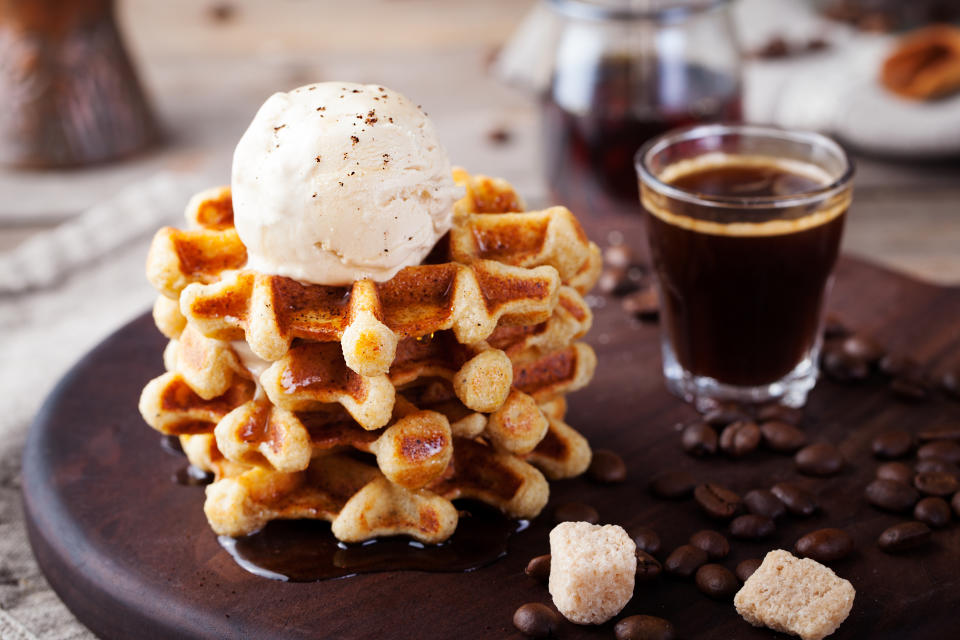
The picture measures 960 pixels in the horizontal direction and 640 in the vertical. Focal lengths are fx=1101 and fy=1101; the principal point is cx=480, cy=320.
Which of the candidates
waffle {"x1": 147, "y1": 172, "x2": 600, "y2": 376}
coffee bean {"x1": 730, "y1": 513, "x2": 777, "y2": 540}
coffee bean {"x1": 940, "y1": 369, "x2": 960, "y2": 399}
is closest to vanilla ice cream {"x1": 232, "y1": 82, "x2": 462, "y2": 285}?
waffle {"x1": 147, "y1": 172, "x2": 600, "y2": 376}

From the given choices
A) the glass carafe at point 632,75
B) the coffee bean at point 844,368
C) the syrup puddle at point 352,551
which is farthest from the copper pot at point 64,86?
the coffee bean at point 844,368

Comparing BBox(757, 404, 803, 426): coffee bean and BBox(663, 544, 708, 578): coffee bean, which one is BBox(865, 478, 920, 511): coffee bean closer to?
BBox(757, 404, 803, 426): coffee bean

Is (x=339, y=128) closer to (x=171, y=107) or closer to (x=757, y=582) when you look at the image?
(x=757, y=582)

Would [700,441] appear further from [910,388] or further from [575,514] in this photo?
[910,388]

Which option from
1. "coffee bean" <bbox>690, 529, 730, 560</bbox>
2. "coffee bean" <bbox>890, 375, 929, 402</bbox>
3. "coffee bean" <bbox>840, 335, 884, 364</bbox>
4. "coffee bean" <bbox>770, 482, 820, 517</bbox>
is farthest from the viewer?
"coffee bean" <bbox>840, 335, 884, 364</bbox>

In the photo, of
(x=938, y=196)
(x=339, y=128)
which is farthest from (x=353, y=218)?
(x=938, y=196)
